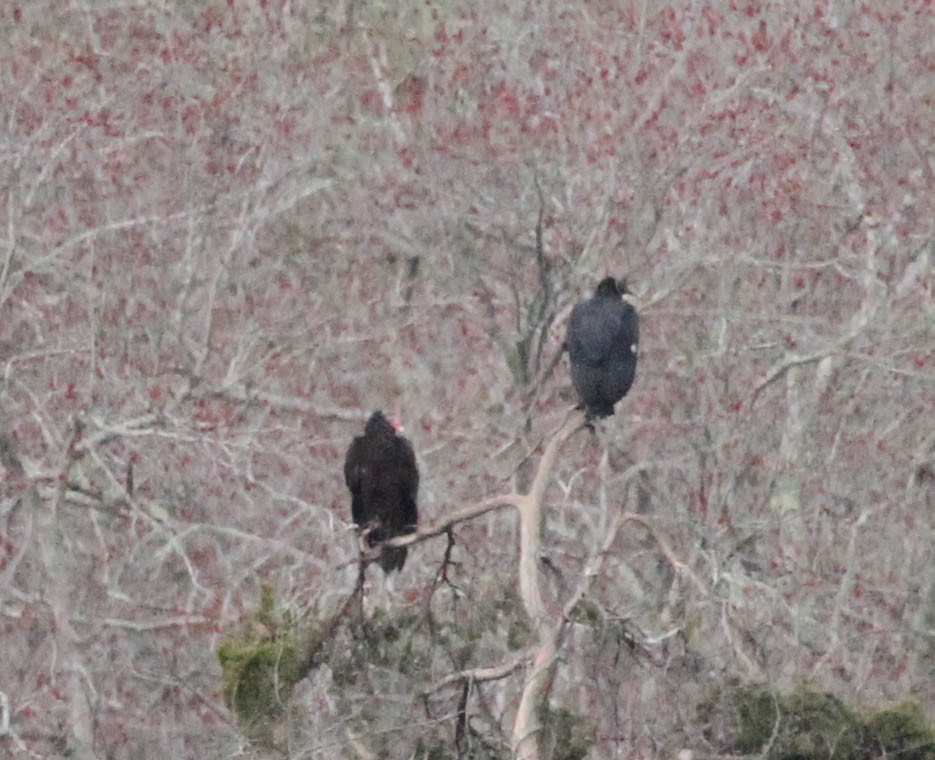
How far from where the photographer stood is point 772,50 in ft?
46.1

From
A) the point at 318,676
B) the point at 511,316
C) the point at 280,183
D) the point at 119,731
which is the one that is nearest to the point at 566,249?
the point at 511,316

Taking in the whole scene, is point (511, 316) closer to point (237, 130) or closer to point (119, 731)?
point (237, 130)

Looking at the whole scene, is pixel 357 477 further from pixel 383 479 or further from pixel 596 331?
pixel 596 331

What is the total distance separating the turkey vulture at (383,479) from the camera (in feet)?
30.7

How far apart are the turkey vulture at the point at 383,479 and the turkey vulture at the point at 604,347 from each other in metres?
0.67

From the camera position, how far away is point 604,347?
9.53 metres

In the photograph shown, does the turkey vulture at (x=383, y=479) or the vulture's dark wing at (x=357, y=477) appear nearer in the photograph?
the turkey vulture at (x=383, y=479)

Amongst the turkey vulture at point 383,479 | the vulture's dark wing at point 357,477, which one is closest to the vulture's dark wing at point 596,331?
the turkey vulture at point 383,479

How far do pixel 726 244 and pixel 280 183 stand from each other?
2.32 meters

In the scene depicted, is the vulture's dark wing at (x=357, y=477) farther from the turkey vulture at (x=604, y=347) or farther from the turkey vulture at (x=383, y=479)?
the turkey vulture at (x=604, y=347)

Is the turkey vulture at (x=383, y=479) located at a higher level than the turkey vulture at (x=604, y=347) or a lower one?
lower

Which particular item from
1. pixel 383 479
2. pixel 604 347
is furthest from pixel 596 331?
pixel 383 479

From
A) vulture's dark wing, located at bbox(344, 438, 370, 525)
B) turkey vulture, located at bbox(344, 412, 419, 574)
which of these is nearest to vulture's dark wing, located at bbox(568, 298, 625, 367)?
turkey vulture, located at bbox(344, 412, 419, 574)

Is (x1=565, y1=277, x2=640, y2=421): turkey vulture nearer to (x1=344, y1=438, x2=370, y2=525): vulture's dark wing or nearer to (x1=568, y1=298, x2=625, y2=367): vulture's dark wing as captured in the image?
(x1=568, y1=298, x2=625, y2=367): vulture's dark wing
